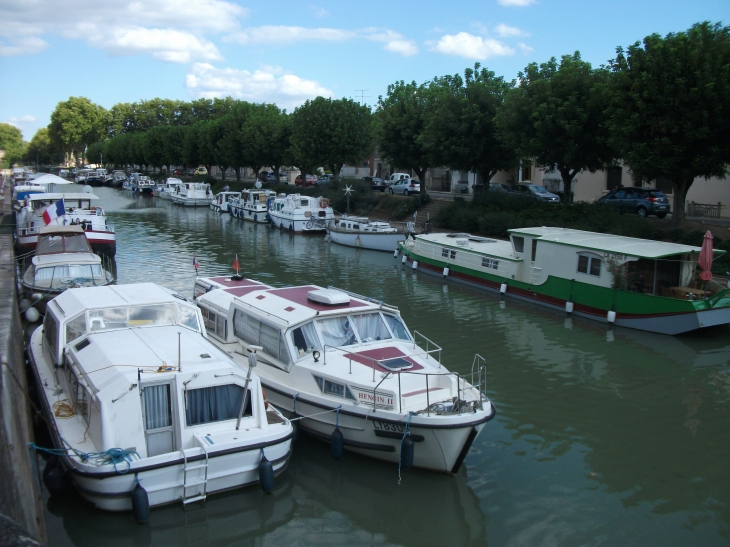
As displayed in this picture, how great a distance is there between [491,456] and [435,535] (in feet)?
8.86

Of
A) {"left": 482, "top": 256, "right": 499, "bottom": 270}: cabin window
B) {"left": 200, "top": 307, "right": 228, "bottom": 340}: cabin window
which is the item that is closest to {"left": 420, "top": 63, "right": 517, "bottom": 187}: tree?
{"left": 482, "top": 256, "right": 499, "bottom": 270}: cabin window

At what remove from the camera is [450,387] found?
1167 centimetres

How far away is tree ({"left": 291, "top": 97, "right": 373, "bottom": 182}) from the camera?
54.2 m

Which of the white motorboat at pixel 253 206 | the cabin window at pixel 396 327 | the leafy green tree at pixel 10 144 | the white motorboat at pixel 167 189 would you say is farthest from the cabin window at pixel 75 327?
the leafy green tree at pixel 10 144

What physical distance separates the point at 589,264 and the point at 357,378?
1353cm

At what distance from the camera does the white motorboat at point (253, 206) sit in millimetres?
52850

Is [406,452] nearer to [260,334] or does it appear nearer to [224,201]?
[260,334]

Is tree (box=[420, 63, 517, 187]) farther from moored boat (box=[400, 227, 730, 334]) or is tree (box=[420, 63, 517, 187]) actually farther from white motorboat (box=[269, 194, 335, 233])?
moored boat (box=[400, 227, 730, 334])

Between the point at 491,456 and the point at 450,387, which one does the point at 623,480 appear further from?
the point at 450,387

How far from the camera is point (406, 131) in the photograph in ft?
154

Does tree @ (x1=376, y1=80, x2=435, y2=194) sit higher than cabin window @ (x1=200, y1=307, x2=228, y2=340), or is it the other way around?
tree @ (x1=376, y1=80, x2=435, y2=194)

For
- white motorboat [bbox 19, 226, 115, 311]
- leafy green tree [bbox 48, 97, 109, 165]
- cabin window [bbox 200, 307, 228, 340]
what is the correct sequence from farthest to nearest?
1. leafy green tree [bbox 48, 97, 109, 165]
2. white motorboat [bbox 19, 226, 115, 311]
3. cabin window [bbox 200, 307, 228, 340]

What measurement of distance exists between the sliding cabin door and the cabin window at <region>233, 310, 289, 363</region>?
2990 millimetres

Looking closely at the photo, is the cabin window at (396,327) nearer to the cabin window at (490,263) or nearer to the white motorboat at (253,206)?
the cabin window at (490,263)
